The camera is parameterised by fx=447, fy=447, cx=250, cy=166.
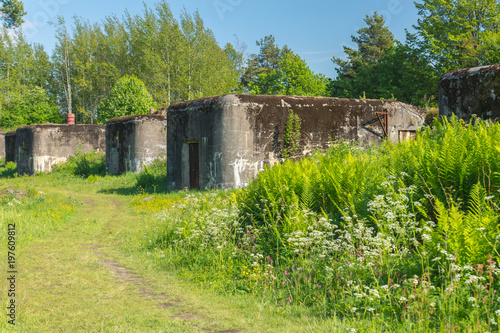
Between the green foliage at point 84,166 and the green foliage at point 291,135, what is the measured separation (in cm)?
1160

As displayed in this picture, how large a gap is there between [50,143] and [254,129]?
52.2 ft

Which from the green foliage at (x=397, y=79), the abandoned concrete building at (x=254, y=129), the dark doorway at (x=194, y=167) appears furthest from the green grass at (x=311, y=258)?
the green foliage at (x=397, y=79)

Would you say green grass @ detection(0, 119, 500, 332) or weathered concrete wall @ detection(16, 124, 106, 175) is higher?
weathered concrete wall @ detection(16, 124, 106, 175)

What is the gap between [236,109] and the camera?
40.9 ft

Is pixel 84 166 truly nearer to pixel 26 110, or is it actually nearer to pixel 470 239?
pixel 470 239

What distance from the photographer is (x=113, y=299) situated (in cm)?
478

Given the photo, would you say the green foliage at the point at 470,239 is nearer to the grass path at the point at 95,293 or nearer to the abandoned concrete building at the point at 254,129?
the grass path at the point at 95,293

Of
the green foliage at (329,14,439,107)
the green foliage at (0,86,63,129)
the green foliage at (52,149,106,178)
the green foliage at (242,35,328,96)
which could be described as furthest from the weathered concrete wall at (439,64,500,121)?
the green foliage at (0,86,63,129)

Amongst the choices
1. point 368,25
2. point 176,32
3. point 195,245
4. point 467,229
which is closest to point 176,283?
point 195,245

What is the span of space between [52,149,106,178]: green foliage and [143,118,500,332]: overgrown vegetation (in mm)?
15066

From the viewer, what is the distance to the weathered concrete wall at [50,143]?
Result: 23781 mm

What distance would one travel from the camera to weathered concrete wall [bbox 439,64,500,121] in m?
7.15

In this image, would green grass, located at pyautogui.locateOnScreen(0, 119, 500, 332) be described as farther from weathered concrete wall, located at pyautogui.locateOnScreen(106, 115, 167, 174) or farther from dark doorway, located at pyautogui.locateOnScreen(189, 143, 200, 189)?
weathered concrete wall, located at pyautogui.locateOnScreen(106, 115, 167, 174)

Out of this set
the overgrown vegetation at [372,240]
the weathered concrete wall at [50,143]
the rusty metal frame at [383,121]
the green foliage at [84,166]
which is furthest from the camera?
the weathered concrete wall at [50,143]
